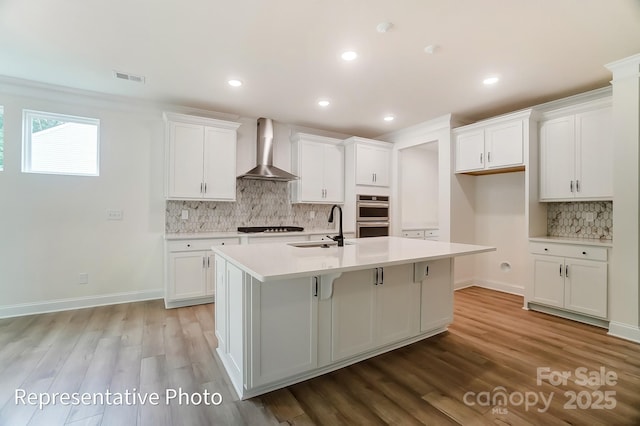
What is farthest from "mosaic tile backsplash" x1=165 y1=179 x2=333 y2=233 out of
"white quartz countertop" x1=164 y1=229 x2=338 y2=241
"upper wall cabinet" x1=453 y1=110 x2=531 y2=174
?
"upper wall cabinet" x1=453 y1=110 x2=531 y2=174

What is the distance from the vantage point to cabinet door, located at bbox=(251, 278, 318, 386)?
5.90 feet

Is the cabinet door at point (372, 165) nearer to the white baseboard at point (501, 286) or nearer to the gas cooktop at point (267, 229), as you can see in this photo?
the gas cooktop at point (267, 229)

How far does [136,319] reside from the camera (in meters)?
3.16

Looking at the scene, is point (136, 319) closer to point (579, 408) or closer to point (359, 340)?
point (359, 340)

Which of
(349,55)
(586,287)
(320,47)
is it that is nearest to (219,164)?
(320,47)

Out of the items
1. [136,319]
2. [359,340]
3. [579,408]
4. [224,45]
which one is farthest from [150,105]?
[579,408]

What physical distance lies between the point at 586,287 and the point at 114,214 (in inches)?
221

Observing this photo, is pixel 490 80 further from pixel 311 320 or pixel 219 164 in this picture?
pixel 219 164

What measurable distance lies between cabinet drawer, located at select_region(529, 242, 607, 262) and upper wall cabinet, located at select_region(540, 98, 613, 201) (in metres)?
0.58

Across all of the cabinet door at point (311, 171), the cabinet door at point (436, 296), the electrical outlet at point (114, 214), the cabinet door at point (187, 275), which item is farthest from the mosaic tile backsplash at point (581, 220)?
the electrical outlet at point (114, 214)

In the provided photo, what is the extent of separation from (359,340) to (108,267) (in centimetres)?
334

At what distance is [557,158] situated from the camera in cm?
352

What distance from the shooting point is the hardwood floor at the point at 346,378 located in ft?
5.53

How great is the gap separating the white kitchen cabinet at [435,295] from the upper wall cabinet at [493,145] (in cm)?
192
